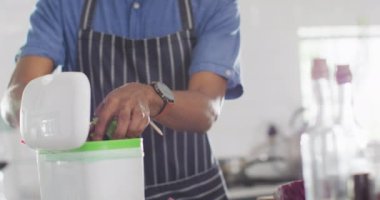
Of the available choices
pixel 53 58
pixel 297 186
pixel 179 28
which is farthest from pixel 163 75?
pixel 297 186

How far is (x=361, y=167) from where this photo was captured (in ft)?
2.33

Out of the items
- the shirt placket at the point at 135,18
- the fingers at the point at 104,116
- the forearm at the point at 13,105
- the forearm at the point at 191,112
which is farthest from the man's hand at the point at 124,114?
the shirt placket at the point at 135,18

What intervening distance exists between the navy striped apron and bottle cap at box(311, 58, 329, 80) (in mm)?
511

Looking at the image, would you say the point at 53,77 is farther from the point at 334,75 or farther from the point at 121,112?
the point at 334,75

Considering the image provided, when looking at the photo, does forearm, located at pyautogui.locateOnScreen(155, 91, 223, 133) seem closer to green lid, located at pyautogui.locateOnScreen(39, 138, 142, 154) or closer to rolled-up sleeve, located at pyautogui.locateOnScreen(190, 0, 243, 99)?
rolled-up sleeve, located at pyautogui.locateOnScreen(190, 0, 243, 99)

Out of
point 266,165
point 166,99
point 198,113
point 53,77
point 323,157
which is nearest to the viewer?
point 53,77

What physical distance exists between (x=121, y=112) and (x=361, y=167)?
29 centimetres

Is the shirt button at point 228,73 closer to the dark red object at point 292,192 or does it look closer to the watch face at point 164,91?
the watch face at point 164,91

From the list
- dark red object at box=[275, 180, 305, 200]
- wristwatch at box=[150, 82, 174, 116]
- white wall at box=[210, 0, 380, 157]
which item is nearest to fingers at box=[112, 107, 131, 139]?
wristwatch at box=[150, 82, 174, 116]

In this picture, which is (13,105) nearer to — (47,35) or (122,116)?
(47,35)

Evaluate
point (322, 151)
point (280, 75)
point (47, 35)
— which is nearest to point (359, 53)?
point (280, 75)

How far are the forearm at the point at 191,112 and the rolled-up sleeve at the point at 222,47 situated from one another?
56 millimetres

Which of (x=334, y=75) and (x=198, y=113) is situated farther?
(x=198, y=113)

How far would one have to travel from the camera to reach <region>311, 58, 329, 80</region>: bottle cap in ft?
2.26
